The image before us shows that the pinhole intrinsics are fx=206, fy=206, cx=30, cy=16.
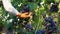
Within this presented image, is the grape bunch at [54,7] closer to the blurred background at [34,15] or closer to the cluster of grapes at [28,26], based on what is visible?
the blurred background at [34,15]

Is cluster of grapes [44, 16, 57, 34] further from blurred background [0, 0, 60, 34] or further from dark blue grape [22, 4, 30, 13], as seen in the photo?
dark blue grape [22, 4, 30, 13]

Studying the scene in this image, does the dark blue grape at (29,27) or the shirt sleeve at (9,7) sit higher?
the shirt sleeve at (9,7)

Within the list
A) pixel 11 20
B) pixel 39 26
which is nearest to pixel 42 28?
pixel 39 26

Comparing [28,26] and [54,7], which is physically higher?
[54,7]

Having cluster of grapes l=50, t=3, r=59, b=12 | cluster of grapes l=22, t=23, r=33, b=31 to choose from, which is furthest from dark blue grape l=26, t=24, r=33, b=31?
cluster of grapes l=50, t=3, r=59, b=12

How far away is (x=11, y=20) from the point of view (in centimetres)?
191

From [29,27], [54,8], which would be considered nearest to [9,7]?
[29,27]

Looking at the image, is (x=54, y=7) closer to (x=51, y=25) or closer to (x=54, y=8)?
(x=54, y=8)

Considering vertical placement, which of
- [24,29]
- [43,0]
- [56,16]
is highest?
[43,0]

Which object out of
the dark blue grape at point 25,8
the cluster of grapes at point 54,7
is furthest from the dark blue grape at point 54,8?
the dark blue grape at point 25,8

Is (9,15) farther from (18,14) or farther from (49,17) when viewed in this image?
(49,17)

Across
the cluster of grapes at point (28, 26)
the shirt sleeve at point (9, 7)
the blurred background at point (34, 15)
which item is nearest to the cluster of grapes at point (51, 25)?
the blurred background at point (34, 15)

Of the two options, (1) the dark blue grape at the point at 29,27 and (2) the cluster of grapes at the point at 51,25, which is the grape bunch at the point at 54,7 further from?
(1) the dark blue grape at the point at 29,27

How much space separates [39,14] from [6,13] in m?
0.30
